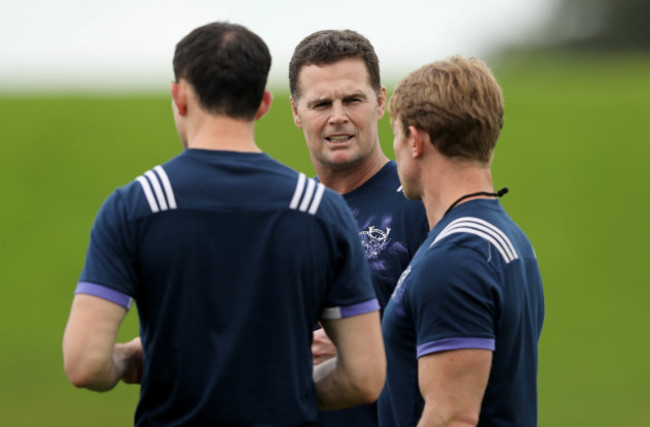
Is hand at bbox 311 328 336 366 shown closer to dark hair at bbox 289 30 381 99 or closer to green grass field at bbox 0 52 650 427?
dark hair at bbox 289 30 381 99

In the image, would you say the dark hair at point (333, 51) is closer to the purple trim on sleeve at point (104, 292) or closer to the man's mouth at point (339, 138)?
the man's mouth at point (339, 138)

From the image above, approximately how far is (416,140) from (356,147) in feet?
2.67

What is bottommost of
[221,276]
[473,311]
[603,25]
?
[473,311]

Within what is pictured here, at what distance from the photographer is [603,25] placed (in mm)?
Answer: 22406

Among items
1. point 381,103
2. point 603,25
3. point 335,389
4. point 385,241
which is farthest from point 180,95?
point 603,25

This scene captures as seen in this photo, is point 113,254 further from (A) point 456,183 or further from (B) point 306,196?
(A) point 456,183

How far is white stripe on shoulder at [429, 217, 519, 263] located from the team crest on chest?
0.63m

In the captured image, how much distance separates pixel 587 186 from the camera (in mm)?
10133

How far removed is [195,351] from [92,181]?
26.9ft

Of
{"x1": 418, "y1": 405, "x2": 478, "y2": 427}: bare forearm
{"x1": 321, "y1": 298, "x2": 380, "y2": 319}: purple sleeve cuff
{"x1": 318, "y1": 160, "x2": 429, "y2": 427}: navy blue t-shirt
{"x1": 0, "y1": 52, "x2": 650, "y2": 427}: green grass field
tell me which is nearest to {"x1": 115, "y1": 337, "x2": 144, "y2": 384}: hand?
{"x1": 321, "y1": 298, "x2": 380, "y2": 319}: purple sleeve cuff

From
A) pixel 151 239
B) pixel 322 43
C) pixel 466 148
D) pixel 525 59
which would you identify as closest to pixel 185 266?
pixel 151 239

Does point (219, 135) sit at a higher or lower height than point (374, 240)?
higher

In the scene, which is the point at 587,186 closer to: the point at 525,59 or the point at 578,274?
the point at 578,274

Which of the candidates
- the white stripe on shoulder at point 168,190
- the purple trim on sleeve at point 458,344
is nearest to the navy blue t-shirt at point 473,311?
the purple trim on sleeve at point 458,344
